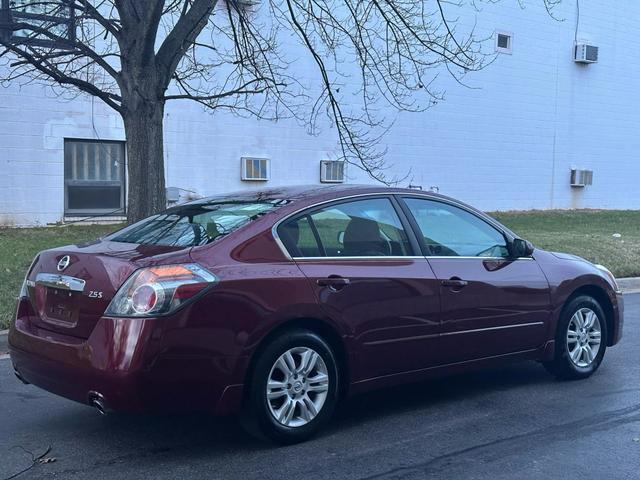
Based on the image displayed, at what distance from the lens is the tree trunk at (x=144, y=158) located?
895 centimetres

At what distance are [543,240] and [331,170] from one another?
6093 mm

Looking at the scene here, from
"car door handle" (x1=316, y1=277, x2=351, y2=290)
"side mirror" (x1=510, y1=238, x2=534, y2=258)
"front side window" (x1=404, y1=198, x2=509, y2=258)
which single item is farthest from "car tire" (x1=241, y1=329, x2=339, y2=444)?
"side mirror" (x1=510, y1=238, x2=534, y2=258)

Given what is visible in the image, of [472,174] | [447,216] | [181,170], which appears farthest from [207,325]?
[472,174]

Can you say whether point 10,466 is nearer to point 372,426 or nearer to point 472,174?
point 372,426

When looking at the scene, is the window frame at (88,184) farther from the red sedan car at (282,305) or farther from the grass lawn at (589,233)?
the red sedan car at (282,305)

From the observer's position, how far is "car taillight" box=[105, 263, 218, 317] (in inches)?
159

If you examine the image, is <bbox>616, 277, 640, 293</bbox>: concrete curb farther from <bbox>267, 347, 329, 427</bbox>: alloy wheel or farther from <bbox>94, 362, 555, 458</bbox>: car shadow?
<bbox>267, 347, 329, 427</bbox>: alloy wheel

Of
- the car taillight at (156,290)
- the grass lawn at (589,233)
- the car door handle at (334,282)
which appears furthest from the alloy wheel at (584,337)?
the grass lawn at (589,233)

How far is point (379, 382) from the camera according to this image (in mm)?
4926

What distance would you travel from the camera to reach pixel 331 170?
1909 cm

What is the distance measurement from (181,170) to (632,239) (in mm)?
9835

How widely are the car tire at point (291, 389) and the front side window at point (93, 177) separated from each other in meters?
12.0

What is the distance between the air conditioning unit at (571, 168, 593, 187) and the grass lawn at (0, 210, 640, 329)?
2.93 meters

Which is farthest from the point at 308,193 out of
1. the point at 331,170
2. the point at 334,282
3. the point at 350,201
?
the point at 331,170
